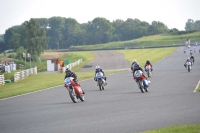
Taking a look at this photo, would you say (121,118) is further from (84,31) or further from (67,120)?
(84,31)

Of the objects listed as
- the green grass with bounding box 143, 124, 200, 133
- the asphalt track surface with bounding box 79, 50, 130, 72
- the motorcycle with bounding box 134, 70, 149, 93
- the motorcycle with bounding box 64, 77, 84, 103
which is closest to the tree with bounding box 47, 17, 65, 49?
the asphalt track surface with bounding box 79, 50, 130, 72

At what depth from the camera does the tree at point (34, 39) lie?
102312 mm

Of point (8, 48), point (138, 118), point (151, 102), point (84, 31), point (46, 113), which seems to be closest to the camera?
Answer: point (138, 118)

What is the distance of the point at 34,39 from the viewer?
102625 mm

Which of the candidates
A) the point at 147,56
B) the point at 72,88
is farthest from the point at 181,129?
the point at 147,56

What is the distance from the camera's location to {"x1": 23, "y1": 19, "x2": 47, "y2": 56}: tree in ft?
336

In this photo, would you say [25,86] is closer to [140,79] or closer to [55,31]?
[140,79]

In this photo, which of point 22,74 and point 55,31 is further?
point 55,31

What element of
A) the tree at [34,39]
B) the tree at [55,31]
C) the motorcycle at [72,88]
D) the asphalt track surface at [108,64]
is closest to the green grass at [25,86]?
the motorcycle at [72,88]

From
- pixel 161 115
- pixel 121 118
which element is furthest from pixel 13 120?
pixel 161 115

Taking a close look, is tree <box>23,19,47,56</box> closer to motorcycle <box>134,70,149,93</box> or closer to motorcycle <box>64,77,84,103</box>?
motorcycle <box>134,70,149,93</box>

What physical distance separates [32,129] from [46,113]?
339 cm

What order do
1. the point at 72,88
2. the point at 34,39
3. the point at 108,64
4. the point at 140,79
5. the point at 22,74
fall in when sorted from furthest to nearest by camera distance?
the point at 34,39 → the point at 108,64 → the point at 22,74 → the point at 140,79 → the point at 72,88

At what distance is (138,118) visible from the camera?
12.2 meters
